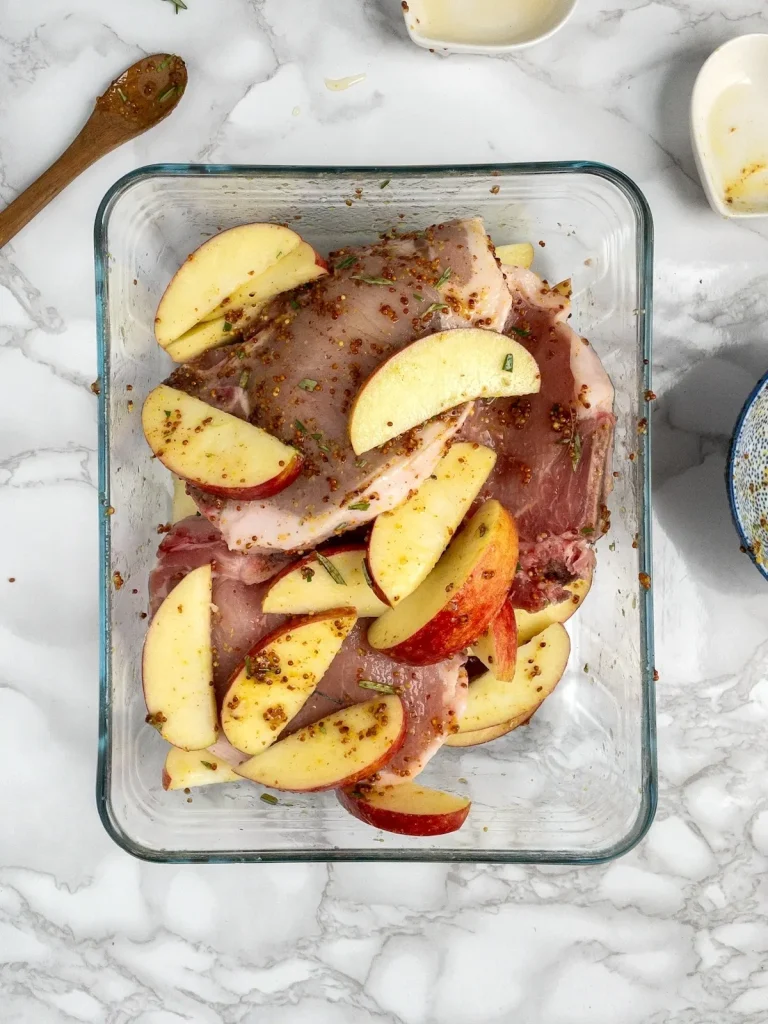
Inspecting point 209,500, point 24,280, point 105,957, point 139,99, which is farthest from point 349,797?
point 139,99

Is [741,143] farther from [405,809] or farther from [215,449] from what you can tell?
[405,809]

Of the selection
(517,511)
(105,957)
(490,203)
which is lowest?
(105,957)

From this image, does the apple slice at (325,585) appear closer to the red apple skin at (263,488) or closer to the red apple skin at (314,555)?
the red apple skin at (314,555)

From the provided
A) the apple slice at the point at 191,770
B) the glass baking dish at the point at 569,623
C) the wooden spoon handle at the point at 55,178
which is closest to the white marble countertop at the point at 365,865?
the wooden spoon handle at the point at 55,178

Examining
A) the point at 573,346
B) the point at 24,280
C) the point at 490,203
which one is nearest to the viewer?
the point at 573,346

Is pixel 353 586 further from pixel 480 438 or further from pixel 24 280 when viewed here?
pixel 24 280

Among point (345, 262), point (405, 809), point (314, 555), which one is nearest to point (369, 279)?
point (345, 262)
